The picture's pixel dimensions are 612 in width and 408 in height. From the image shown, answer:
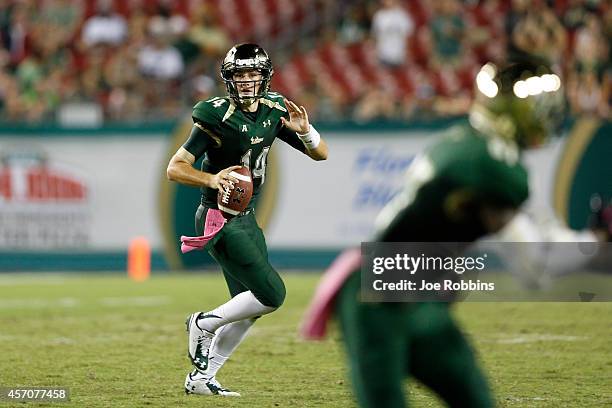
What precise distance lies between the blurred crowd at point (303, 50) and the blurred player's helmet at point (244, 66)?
7469 mm

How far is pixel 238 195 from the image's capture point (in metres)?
7.07

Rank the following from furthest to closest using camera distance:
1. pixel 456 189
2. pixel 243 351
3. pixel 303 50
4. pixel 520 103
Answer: pixel 303 50 < pixel 243 351 < pixel 520 103 < pixel 456 189

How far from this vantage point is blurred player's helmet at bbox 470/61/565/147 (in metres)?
4.36

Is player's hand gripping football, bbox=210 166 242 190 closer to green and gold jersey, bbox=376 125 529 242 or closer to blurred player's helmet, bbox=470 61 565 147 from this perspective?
green and gold jersey, bbox=376 125 529 242

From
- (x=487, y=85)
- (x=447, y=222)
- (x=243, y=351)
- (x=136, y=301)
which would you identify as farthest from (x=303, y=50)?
(x=447, y=222)

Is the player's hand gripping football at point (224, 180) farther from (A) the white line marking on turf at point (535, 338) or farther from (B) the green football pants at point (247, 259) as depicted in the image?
(A) the white line marking on turf at point (535, 338)

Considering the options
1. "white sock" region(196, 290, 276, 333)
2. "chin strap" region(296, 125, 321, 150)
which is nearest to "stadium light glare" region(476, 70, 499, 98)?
"chin strap" region(296, 125, 321, 150)

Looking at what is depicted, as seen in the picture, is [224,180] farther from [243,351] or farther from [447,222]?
[447,222]

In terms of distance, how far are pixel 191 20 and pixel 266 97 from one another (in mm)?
11301

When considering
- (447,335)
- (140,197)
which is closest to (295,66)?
(140,197)

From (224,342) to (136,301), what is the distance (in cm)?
523

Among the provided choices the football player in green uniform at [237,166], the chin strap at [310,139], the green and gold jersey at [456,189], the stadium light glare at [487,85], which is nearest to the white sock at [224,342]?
the football player in green uniform at [237,166]

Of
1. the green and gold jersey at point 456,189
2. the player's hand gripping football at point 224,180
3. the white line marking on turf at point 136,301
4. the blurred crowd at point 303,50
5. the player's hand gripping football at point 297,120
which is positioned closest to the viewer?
the green and gold jersey at point 456,189

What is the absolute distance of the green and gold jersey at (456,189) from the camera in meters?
4.17
